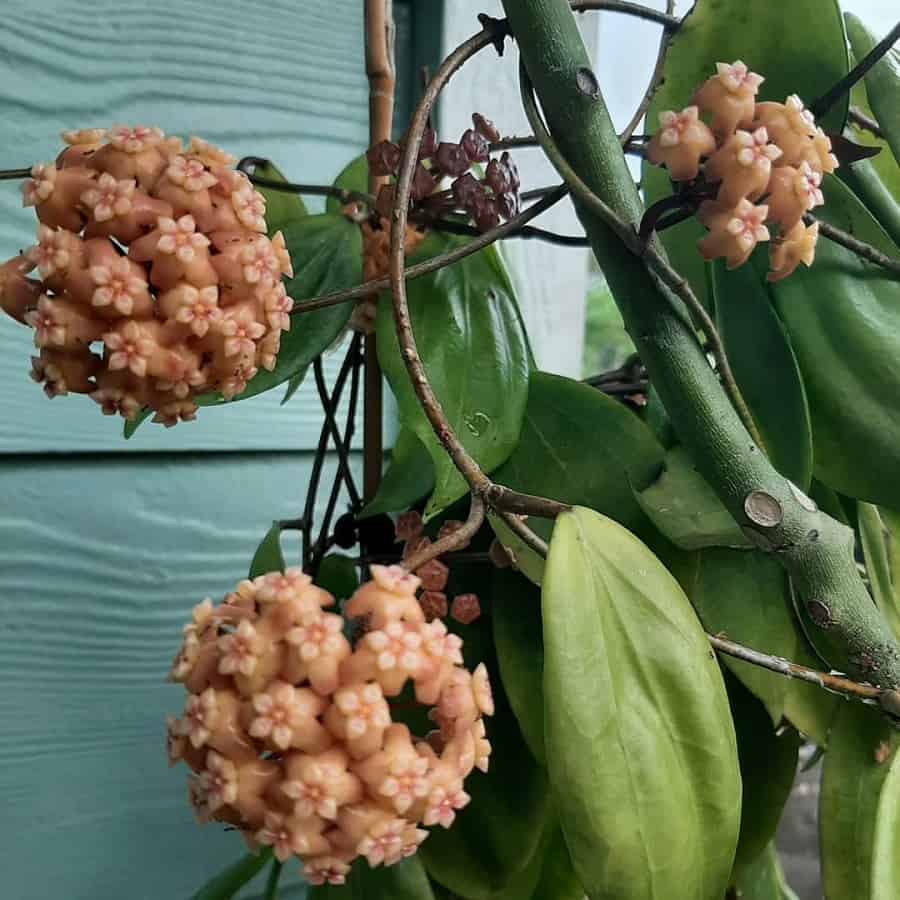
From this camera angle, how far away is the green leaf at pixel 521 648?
0.46m

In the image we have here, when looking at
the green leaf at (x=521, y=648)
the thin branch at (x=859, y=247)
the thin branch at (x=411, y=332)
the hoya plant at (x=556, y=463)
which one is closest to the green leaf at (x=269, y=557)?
the hoya plant at (x=556, y=463)

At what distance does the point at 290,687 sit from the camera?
268 millimetres

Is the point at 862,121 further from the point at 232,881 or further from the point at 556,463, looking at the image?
the point at 232,881

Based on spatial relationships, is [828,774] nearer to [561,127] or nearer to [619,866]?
[619,866]

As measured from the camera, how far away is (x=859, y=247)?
1.40 feet

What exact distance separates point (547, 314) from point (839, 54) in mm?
513

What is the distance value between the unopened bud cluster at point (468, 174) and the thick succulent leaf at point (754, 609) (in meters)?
0.20

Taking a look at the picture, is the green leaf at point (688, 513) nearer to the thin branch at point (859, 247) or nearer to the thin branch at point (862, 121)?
the thin branch at point (859, 247)

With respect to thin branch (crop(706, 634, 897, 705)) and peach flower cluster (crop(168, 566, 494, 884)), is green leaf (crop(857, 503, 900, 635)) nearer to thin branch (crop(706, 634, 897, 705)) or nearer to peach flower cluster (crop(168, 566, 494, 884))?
thin branch (crop(706, 634, 897, 705))

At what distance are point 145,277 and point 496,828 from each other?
33 centimetres

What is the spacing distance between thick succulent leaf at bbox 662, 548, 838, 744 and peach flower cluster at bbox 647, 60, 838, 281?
18cm

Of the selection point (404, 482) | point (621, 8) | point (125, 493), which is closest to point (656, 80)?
point (621, 8)

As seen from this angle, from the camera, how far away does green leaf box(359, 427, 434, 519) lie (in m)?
0.55

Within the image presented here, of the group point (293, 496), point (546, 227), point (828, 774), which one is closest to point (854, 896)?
point (828, 774)
